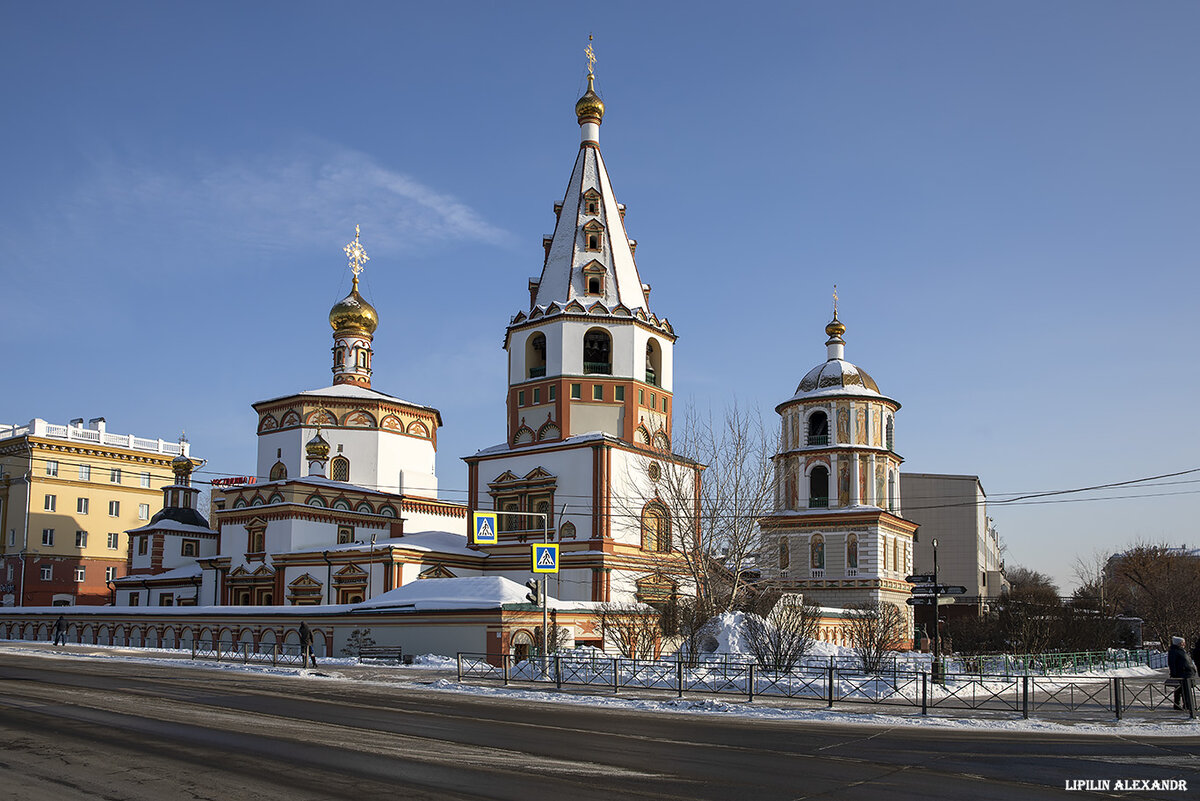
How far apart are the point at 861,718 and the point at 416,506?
113 ft

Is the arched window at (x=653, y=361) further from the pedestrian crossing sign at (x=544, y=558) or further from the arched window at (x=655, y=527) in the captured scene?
the pedestrian crossing sign at (x=544, y=558)

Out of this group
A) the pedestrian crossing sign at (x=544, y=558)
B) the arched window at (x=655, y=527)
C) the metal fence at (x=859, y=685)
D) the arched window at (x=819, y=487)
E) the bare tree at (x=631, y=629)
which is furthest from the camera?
the arched window at (x=819, y=487)

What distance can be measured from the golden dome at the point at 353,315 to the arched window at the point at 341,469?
28.7 feet

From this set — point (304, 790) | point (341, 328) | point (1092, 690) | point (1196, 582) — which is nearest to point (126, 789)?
Result: point (304, 790)

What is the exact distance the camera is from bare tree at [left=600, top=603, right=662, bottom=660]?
30.5 metres

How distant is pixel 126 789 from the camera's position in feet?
32.2

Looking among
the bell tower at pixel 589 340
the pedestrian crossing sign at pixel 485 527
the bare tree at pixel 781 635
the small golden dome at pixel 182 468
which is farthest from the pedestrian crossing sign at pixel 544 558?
the small golden dome at pixel 182 468

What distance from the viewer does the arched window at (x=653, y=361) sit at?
42.1 metres

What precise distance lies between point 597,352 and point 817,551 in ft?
50.5

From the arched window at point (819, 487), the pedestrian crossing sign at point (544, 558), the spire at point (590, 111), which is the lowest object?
the pedestrian crossing sign at point (544, 558)

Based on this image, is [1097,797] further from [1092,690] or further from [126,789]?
[1092,690]

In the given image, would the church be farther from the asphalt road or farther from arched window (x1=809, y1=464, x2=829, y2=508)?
the asphalt road

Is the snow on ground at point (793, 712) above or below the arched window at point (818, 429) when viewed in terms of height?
below

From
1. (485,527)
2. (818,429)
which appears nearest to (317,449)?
(485,527)
